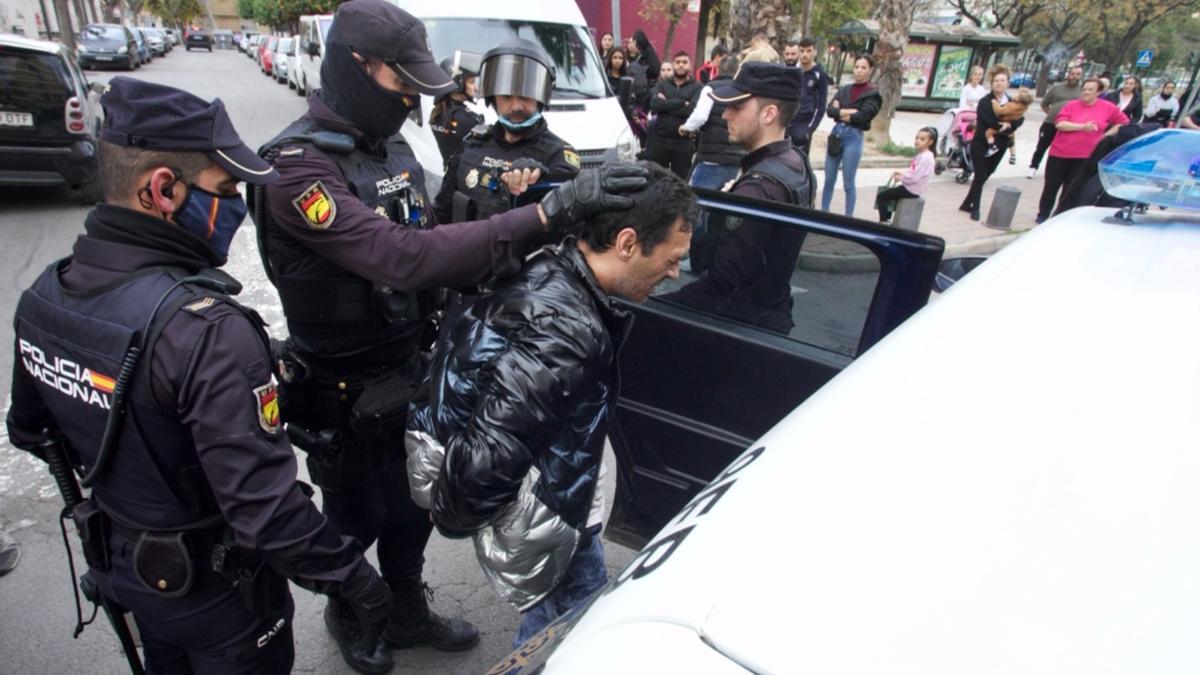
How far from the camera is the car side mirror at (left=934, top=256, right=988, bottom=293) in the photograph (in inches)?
93.9

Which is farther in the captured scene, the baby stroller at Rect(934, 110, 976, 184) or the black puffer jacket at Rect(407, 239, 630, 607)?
the baby stroller at Rect(934, 110, 976, 184)

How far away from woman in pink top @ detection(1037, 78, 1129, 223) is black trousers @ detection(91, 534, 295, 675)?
872 cm

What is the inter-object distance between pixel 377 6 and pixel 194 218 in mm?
846

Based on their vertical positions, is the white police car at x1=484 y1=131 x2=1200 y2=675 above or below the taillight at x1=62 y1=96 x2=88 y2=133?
above

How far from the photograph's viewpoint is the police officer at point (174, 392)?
1.36 m

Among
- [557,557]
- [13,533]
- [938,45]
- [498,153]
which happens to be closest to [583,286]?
[557,557]

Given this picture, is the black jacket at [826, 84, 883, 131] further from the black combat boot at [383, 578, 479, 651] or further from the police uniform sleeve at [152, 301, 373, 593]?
the police uniform sleeve at [152, 301, 373, 593]

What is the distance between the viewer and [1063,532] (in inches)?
31.4

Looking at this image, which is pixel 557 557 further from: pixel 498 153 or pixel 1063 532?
pixel 498 153

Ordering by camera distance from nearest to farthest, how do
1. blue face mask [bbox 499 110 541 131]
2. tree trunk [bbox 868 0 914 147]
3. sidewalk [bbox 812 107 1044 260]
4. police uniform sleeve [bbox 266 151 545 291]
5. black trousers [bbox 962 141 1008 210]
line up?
police uniform sleeve [bbox 266 151 545 291]
blue face mask [bbox 499 110 541 131]
sidewalk [bbox 812 107 1044 260]
black trousers [bbox 962 141 1008 210]
tree trunk [bbox 868 0 914 147]

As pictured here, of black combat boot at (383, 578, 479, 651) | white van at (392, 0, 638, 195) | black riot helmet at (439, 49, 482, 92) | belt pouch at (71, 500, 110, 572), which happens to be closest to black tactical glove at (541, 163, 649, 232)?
belt pouch at (71, 500, 110, 572)

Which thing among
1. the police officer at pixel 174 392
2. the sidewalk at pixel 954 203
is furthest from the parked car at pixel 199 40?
the police officer at pixel 174 392

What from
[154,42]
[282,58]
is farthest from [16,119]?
[154,42]

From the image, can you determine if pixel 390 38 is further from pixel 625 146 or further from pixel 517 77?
pixel 625 146
